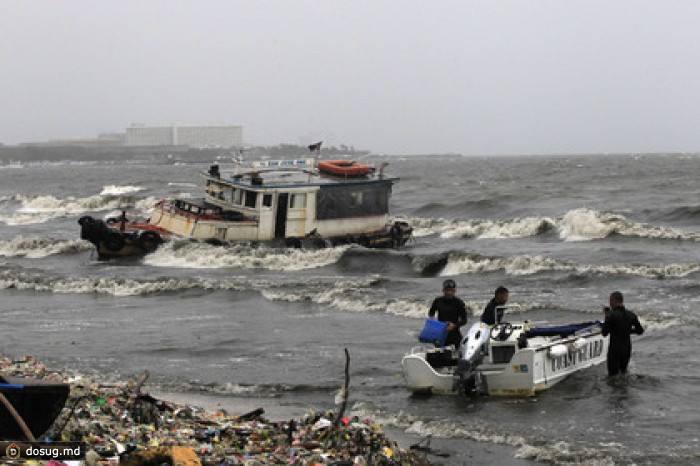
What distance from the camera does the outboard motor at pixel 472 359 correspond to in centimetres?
1380

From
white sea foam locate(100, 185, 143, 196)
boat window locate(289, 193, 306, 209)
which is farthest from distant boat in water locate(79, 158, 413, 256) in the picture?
white sea foam locate(100, 185, 143, 196)

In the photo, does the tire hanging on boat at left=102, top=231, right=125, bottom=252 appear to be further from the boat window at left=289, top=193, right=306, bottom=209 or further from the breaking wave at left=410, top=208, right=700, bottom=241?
the breaking wave at left=410, top=208, right=700, bottom=241

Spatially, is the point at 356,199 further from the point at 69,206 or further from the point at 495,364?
the point at 69,206

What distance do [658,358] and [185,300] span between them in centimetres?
1309

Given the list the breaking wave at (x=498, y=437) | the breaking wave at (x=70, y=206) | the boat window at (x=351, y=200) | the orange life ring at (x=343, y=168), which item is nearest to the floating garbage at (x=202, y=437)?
the breaking wave at (x=498, y=437)

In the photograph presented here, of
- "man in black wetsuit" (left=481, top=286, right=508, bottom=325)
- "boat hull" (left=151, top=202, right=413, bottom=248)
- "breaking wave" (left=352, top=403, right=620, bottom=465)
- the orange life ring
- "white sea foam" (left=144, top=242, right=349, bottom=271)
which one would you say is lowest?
"white sea foam" (left=144, top=242, right=349, bottom=271)

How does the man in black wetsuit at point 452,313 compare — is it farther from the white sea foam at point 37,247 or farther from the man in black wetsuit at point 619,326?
the white sea foam at point 37,247

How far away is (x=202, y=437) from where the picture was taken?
10.6m

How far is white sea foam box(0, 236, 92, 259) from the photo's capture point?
38.4 metres

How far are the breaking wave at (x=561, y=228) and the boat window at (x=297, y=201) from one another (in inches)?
406

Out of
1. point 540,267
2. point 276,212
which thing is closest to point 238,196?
point 276,212

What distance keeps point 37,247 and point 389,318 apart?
22.5m

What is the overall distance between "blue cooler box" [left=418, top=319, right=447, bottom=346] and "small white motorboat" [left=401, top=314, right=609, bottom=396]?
0.14m

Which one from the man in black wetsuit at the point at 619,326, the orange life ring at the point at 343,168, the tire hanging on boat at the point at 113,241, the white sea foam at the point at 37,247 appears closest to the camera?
the man in black wetsuit at the point at 619,326
